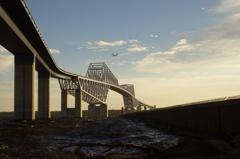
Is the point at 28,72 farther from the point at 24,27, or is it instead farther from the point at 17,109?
the point at 24,27

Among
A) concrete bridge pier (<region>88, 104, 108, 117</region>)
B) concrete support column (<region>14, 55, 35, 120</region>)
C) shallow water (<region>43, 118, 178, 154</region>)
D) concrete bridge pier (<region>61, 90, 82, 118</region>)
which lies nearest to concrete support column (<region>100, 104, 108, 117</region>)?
concrete bridge pier (<region>88, 104, 108, 117</region>)

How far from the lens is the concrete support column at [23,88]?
43.6m

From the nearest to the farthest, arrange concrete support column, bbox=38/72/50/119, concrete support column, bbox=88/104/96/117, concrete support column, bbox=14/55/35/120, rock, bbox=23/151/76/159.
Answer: rock, bbox=23/151/76/159
concrete support column, bbox=14/55/35/120
concrete support column, bbox=38/72/50/119
concrete support column, bbox=88/104/96/117

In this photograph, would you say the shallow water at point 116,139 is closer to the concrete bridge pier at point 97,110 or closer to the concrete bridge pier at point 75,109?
the concrete bridge pier at point 75,109

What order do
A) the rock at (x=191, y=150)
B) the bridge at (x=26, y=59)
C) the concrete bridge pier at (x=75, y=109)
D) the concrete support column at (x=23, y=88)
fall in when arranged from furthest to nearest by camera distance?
the concrete bridge pier at (x=75, y=109) < the concrete support column at (x=23, y=88) < the bridge at (x=26, y=59) < the rock at (x=191, y=150)

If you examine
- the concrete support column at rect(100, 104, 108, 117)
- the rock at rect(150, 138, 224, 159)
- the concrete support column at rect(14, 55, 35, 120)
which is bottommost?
the concrete support column at rect(100, 104, 108, 117)

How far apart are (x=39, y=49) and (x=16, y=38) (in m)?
11.0

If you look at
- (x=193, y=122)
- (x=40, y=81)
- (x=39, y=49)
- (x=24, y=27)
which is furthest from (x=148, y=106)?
(x=193, y=122)

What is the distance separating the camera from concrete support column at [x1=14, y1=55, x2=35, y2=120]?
43562 mm

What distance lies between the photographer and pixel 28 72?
146 feet

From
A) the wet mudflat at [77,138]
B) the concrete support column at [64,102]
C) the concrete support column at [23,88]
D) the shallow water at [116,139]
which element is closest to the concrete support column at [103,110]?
the concrete support column at [64,102]

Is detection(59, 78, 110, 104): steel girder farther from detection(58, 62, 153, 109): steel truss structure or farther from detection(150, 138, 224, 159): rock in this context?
Result: detection(150, 138, 224, 159): rock

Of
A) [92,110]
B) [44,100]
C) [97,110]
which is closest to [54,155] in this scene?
[44,100]

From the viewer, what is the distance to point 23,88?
44.0 metres
